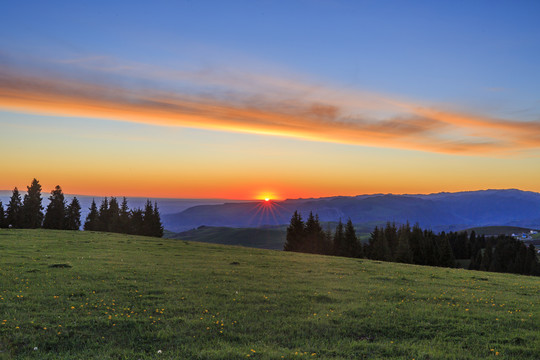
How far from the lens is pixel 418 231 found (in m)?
106

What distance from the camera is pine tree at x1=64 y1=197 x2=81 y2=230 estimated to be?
313 ft

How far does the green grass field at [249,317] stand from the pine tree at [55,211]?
3026 inches

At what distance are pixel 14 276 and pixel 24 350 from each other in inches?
506

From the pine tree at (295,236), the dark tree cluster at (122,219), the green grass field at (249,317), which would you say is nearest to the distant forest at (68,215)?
the dark tree cluster at (122,219)

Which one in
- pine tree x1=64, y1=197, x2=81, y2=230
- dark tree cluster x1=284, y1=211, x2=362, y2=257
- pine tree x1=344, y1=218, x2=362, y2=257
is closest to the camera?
pine tree x1=64, y1=197, x2=81, y2=230

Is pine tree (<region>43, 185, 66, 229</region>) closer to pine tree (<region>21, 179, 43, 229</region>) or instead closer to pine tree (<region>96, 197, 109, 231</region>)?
pine tree (<region>21, 179, 43, 229</region>)

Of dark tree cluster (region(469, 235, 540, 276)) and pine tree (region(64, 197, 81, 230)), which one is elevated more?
pine tree (region(64, 197, 81, 230))

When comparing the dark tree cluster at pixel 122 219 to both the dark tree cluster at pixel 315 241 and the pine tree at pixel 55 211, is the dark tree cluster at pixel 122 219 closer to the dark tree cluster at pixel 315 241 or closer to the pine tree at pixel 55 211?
the pine tree at pixel 55 211

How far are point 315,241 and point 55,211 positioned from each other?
7222cm

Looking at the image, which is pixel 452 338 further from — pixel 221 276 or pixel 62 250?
pixel 62 250

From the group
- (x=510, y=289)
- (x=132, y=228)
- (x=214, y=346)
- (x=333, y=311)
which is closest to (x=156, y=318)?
(x=214, y=346)

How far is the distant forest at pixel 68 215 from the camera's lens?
86.8m

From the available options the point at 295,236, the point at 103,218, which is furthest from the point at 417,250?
the point at 103,218

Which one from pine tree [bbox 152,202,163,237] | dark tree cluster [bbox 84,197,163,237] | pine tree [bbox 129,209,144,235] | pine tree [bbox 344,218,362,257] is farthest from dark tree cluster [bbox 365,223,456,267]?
pine tree [bbox 129,209,144,235]
